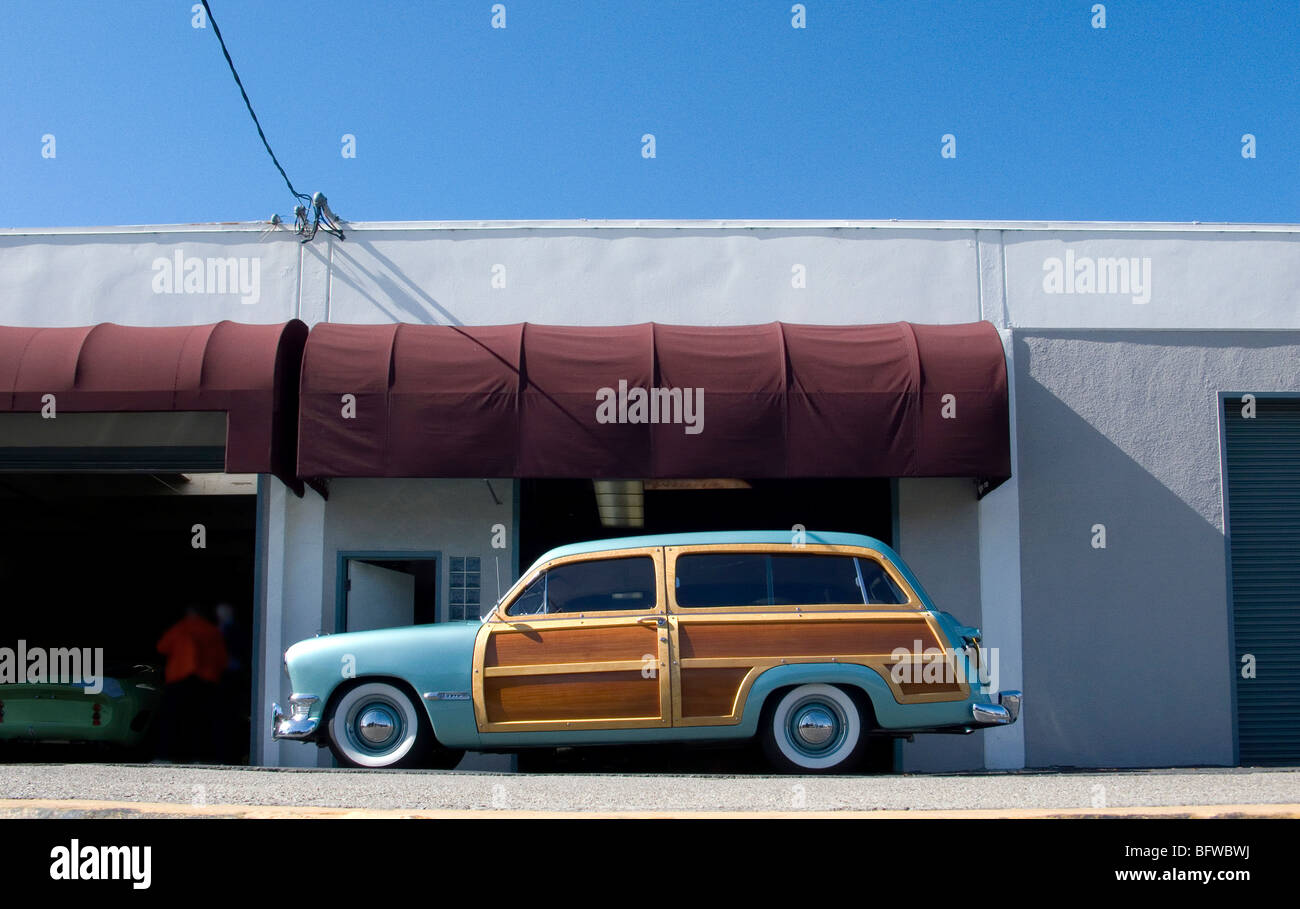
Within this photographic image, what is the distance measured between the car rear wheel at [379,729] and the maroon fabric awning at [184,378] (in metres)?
2.99

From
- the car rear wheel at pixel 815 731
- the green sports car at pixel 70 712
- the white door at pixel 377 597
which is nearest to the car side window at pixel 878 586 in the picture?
the car rear wheel at pixel 815 731

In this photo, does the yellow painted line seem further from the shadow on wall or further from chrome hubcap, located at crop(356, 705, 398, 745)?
the shadow on wall

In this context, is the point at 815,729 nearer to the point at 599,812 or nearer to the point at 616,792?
the point at 616,792

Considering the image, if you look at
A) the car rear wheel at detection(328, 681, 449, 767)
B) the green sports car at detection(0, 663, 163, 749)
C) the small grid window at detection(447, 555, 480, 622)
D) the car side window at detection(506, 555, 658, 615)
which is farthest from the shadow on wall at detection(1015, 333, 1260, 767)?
the green sports car at detection(0, 663, 163, 749)

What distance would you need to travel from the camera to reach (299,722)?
27.6 ft

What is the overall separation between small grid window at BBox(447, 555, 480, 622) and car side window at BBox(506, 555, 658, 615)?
10.5 feet

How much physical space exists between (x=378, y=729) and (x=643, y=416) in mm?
3767

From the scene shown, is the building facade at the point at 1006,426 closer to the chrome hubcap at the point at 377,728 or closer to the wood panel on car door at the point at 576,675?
the chrome hubcap at the point at 377,728

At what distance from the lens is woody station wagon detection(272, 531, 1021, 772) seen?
26.8 ft

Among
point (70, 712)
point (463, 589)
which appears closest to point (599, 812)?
point (463, 589)

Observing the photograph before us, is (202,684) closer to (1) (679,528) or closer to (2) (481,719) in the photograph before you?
(2) (481,719)

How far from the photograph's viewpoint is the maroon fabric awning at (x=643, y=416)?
10.5 metres

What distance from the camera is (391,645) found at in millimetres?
8422

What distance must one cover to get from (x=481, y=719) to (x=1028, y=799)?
3.91 meters
